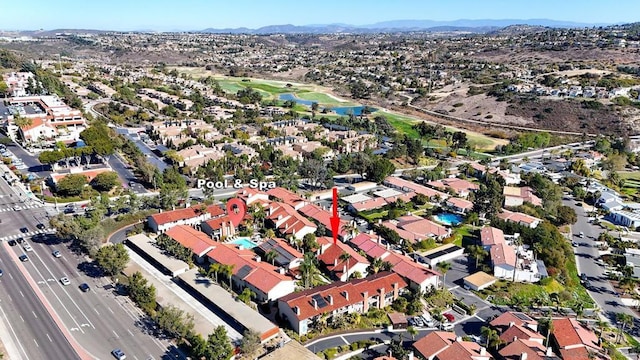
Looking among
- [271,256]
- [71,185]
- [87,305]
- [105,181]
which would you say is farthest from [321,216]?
[71,185]

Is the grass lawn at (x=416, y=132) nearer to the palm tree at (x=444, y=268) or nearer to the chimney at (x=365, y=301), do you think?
the palm tree at (x=444, y=268)

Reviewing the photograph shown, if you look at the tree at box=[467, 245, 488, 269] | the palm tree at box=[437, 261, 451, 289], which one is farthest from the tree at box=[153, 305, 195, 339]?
the tree at box=[467, 245, 488, 269]

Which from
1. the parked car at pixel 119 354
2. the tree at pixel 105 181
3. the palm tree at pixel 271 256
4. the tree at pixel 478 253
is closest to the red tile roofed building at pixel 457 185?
the tree at pixel 478 253

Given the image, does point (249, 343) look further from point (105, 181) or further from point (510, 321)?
point (105, 181)

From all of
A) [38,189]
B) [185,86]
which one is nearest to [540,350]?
[38,189]

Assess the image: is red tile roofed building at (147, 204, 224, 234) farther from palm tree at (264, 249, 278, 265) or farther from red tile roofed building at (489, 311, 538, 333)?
red tile roofed building at (489, 311, 538, 333)
